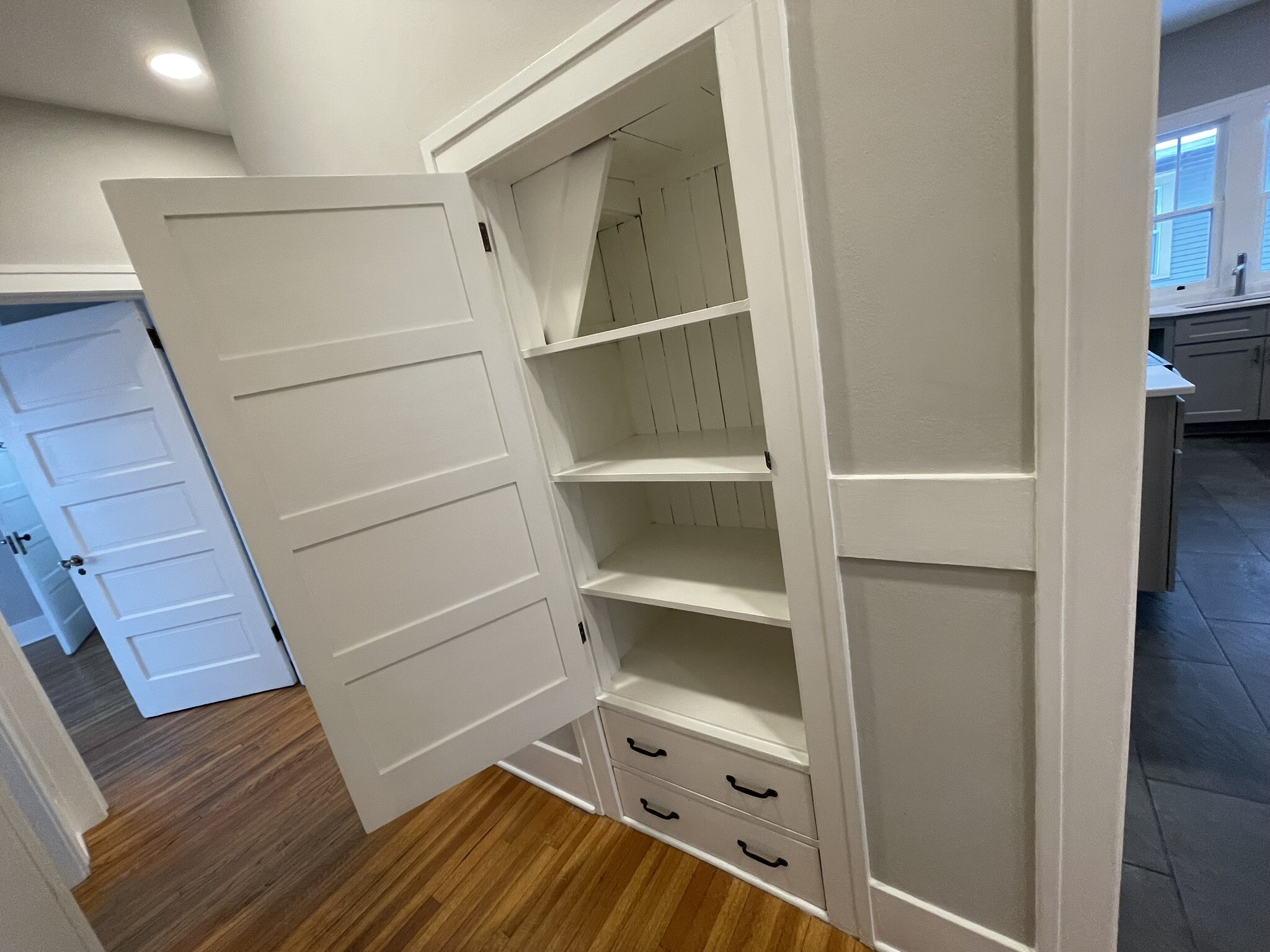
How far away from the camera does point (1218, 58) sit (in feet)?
12.4

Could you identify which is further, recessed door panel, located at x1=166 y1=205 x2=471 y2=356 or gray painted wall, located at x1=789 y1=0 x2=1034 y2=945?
recessed door panel, located at x1=166 y1=205 x2=471 y2=356

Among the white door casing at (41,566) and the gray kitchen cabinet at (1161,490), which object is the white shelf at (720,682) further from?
the white door casing at (41,566)

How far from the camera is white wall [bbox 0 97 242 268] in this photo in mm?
2004

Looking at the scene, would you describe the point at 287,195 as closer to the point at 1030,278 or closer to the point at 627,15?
the point at 627,15

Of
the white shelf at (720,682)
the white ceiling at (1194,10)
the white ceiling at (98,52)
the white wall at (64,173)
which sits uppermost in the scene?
the white ceiling at (1194,10)

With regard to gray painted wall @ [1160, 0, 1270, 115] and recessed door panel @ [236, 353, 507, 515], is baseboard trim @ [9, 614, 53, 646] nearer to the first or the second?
recessed door panel @ [236, 353, 507, 515]

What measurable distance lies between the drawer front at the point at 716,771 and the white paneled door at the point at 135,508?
7.60ft

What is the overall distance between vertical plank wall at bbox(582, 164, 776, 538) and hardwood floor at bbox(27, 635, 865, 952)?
1098 mm

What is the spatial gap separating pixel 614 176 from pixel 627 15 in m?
0.58

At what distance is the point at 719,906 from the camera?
1419mm

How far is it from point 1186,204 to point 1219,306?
1068 mm

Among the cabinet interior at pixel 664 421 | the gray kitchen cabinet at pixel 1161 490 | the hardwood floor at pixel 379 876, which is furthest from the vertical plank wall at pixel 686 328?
the gray kitchen cabinet at pixel 1161 490

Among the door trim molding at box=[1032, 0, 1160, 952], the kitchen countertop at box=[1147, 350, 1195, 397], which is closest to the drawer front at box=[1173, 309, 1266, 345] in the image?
the kitchen countertop at box=[1147, 350, 1195, 397]

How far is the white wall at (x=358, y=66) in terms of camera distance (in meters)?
1.11
